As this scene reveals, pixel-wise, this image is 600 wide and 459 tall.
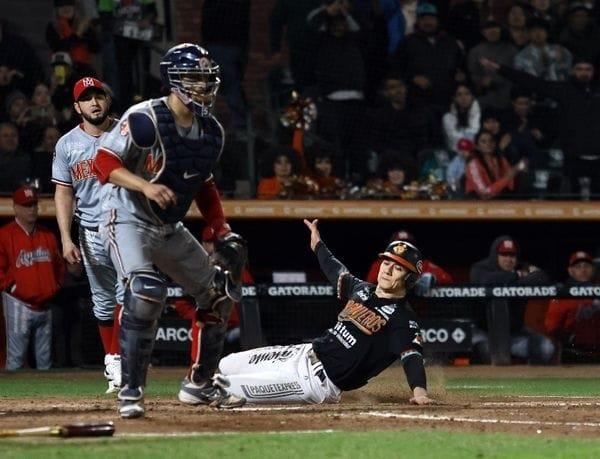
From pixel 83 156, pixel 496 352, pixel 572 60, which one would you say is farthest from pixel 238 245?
pixel 572 60

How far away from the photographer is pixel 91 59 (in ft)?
45.1

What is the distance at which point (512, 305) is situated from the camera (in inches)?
488

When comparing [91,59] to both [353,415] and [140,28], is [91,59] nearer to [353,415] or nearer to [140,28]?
[140,28]

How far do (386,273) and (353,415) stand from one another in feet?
3.25

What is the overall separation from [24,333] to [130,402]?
234 inches

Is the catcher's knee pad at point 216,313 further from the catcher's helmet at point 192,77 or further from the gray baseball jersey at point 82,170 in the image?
the gray baseball jersey at point 82,170

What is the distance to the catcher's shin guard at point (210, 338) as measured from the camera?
6.87m

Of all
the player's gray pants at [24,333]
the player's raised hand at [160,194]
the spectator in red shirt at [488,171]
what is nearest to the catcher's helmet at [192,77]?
the player's raised hand at [160,194]

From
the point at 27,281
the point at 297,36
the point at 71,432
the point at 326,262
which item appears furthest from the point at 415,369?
the point at 297,36

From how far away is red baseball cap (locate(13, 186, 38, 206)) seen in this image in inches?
468

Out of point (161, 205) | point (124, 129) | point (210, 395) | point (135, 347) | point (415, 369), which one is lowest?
point (210, 395)

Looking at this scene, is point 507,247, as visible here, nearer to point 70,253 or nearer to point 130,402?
point 70,253

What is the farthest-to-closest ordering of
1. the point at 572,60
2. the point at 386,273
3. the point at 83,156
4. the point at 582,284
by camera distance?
the point at 572,60, the point at 582,284, the point at 83,156, the point at 386,273

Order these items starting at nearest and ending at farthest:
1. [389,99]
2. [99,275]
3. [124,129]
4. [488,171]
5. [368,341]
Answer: [124,129] < [368,341] < [99,275] < [488,171] < [389,99]
